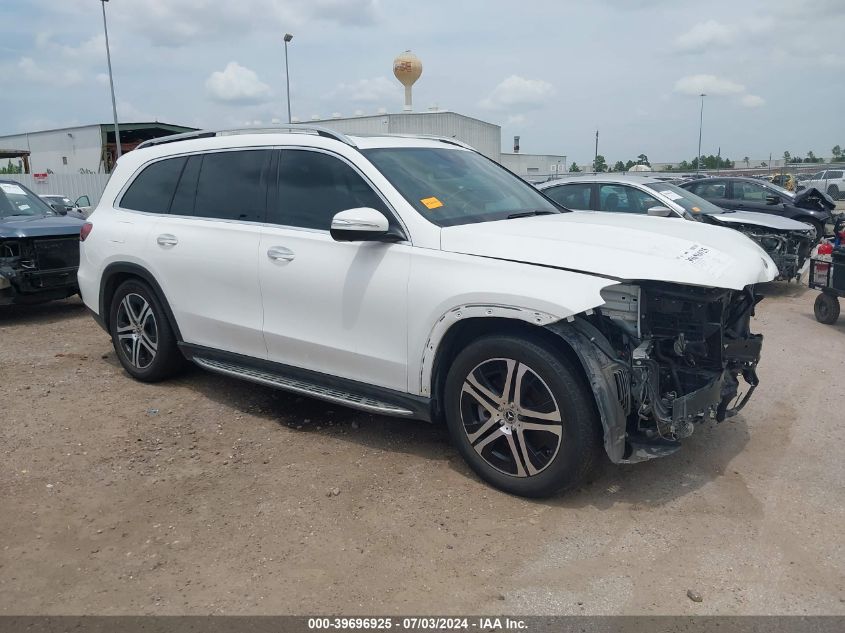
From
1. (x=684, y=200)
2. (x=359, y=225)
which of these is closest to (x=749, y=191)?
(x=684, y=200)

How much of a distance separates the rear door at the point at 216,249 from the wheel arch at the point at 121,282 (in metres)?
0.09

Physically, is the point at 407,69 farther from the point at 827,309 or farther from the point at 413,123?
the point at 827,309

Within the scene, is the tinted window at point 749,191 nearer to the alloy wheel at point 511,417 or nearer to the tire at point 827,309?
the tire at point 827,309

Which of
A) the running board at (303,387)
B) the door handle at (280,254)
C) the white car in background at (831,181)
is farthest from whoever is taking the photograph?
the white car in background at (831,181)

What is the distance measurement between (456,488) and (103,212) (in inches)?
151

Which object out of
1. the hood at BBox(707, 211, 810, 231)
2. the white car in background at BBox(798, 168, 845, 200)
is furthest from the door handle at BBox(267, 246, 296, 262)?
the white car in background at BBox(798, 168, 845, 200)

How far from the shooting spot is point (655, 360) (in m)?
3.67

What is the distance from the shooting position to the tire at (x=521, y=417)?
3410 mm

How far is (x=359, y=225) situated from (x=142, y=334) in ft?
8.64

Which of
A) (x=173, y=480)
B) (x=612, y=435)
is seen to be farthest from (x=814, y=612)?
(x=173, y=480)

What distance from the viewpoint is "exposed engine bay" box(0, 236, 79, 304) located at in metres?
7.79

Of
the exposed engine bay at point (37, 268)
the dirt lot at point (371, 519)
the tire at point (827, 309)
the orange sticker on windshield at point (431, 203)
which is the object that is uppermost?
the orange sticker on windshield at point (431, 203)

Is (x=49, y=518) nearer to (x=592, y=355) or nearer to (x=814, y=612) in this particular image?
(x=592, y=355)

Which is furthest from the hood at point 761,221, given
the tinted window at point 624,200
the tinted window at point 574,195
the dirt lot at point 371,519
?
the dirt lot at point 371,519
